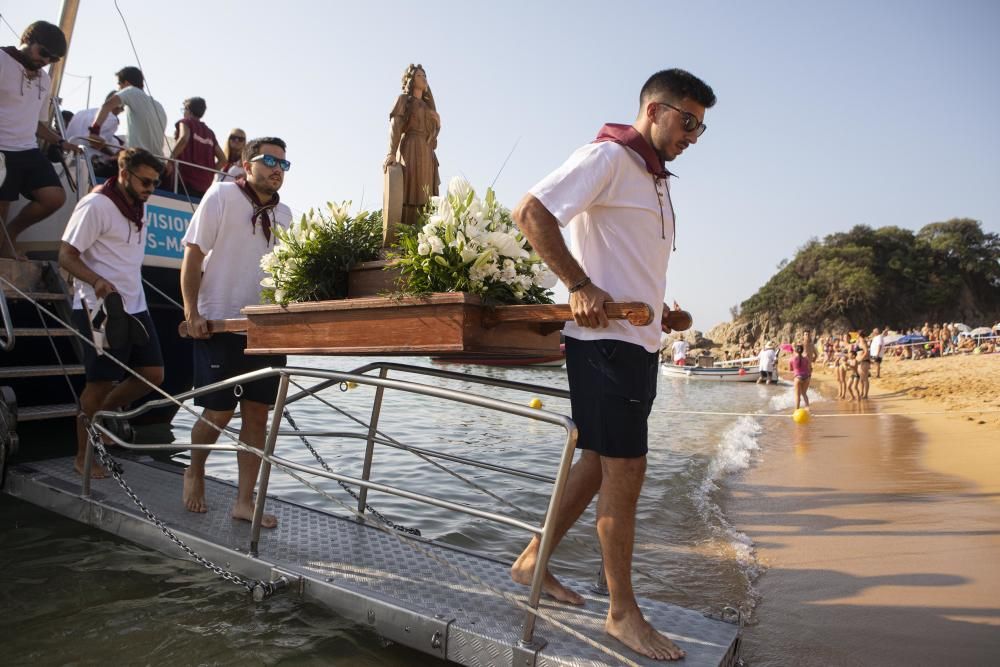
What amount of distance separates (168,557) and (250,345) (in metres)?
1.62

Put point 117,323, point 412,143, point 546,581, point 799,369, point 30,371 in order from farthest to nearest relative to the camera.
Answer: point 799,369
point 30,371
point 117,323
point 412,143
point 546,581

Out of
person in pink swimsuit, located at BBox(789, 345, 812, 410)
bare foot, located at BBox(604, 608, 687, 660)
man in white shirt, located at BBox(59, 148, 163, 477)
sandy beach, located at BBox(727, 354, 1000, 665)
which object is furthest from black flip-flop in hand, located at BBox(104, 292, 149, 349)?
person in pink swimsuit, located at BBox(789, 345, 812, 410)

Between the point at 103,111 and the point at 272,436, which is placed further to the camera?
the point at 103,111

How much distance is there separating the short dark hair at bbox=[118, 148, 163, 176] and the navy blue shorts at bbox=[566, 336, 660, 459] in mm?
3744

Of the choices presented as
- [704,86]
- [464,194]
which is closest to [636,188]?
[704,86]

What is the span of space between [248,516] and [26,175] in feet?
13.6

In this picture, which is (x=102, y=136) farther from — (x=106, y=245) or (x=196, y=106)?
(x=106, y=245)

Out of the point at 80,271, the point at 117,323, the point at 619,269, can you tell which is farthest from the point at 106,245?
the point at 619,269

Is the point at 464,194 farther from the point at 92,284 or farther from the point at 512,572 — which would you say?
the point at 92,284

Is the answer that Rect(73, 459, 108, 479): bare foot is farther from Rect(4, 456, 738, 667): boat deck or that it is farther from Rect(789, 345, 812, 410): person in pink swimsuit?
Rect(789, 345, 812, 410): person in pink swimsuit

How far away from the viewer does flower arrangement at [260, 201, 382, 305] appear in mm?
3344

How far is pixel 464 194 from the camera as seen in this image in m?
3.03

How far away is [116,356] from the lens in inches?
191

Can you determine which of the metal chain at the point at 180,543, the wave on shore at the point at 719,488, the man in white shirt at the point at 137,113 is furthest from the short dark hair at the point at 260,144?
the man in white shirt at the point at 137,113
